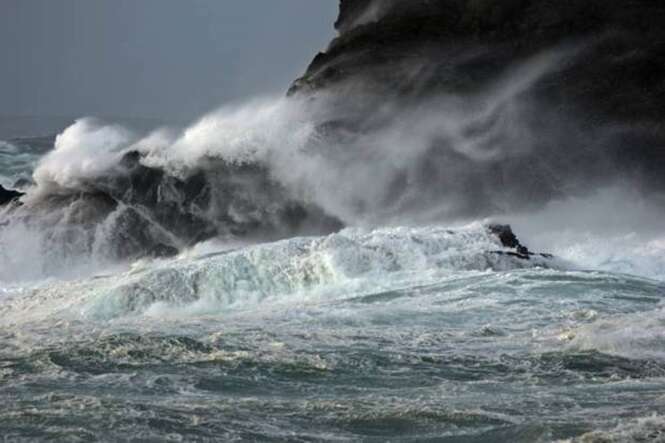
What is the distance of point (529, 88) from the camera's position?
69.2 ft

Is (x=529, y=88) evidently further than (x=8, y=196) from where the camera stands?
No

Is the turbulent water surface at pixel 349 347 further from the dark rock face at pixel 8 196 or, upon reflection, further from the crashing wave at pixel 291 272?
the dark rock face at pixel 8 196

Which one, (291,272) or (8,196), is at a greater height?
(8,196)

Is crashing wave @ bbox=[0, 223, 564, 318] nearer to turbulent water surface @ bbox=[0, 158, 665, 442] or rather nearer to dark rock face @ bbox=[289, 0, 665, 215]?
turbulent water surface @ bbox=[0, 158, 665, 442]

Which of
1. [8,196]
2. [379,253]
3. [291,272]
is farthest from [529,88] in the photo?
[8,196]

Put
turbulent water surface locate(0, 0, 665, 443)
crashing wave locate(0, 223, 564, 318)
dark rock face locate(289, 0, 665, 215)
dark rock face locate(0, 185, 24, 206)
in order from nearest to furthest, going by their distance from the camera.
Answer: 1. turbulent water surface locate(0, 0, 665, 443)
2. crashing wave locate(0, 223, 564, 318)
3. dark rock face locate(289, 0, 665, 215)
4. dark rock face locate(0, 185, 24, 206)

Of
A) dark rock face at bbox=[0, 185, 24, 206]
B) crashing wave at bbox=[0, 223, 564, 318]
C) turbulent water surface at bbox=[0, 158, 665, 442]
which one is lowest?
turbulent water surface at bbox=[0, 158, 665, 442]

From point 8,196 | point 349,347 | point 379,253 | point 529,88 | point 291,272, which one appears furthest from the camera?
point 8,196

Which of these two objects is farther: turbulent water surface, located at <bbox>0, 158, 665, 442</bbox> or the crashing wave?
the crashing wave

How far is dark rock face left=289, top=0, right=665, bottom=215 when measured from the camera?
20.3m

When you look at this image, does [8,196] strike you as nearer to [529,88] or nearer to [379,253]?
[379,253]

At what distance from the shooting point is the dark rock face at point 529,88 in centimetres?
2027

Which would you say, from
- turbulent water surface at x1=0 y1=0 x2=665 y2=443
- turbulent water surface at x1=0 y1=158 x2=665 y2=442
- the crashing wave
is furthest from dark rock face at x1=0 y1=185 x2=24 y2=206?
the crashing wave

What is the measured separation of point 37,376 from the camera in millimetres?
8703
